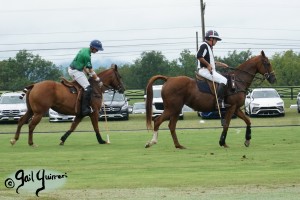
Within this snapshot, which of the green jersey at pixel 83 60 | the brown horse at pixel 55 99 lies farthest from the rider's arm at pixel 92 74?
the green jersey at pixel 83 60

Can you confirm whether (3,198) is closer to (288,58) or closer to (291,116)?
(291,116)

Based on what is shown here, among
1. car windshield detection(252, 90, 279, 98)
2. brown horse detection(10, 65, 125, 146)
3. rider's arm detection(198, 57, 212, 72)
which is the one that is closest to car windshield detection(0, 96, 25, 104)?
car windshield detection(252, 90, 279, 98)

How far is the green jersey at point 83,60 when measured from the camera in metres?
24.3

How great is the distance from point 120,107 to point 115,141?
18.5 m

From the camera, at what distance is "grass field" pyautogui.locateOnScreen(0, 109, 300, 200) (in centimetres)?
1327

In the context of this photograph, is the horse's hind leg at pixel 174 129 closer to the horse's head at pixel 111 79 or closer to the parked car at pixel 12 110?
the horse's head at pixel 111 79

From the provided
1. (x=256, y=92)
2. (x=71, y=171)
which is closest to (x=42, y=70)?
(x=256, y=92)

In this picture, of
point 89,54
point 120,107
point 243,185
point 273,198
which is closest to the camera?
point 273,198

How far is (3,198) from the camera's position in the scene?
12859 millimetres

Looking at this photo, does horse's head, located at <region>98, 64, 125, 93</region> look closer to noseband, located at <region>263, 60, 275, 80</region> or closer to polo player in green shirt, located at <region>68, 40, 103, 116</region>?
polo player in green shirt, located at <region>68, 40, 103, 116</region>

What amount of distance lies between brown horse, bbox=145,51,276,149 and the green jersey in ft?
7.76

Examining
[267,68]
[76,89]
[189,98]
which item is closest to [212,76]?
[189,98]

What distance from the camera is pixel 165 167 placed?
17.1m

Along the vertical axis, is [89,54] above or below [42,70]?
above
